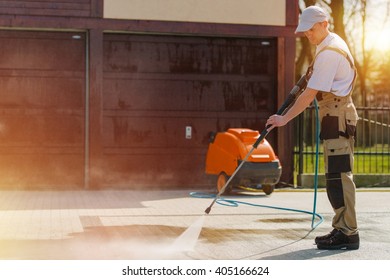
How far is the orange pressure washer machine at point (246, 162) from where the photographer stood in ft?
41.8

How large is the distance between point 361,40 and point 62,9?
25.6 m

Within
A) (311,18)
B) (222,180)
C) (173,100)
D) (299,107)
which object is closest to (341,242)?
(299,107)

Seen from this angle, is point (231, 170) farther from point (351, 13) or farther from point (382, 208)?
point (351, 13)

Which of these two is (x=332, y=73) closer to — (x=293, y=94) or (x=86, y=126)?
(x=293, y=94)

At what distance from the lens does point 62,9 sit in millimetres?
14094

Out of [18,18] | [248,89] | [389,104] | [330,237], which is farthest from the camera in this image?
[389,104]

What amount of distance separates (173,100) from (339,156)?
7.46m

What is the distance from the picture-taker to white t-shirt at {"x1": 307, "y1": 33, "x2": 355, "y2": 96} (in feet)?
24.4

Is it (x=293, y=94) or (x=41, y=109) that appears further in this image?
(x=41, y=109)

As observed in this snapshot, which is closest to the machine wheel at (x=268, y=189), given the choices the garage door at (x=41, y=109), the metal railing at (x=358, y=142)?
the metal railing at (x=358, y=142)

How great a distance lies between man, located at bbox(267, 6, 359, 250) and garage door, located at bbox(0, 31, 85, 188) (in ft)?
24.0

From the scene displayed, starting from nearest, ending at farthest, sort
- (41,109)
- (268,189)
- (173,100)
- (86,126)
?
(268,189), (41,109), (86,126), (173,100)

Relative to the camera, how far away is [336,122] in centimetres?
752

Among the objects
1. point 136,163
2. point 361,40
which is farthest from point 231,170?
point 361,40
